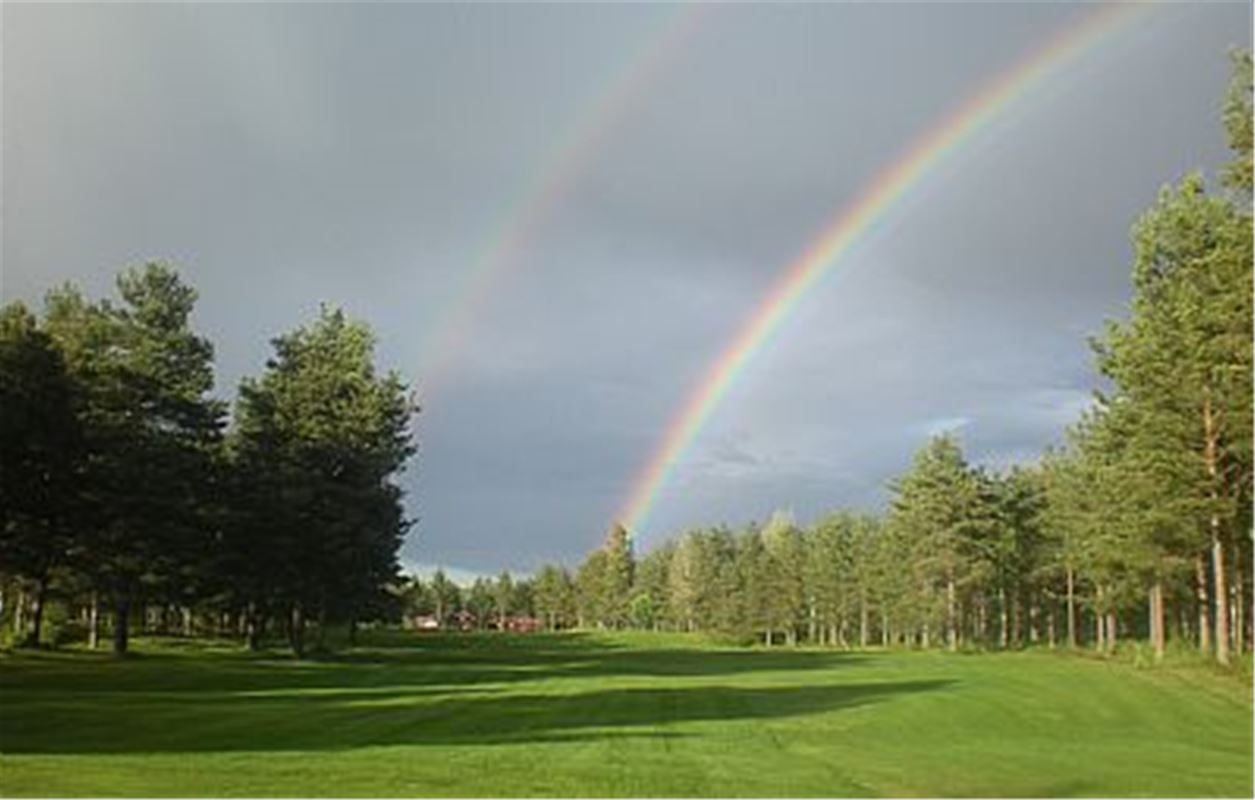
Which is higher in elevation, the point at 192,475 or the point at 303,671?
the point at 192,475

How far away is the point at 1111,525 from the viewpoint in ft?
208

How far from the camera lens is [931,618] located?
11081 cm

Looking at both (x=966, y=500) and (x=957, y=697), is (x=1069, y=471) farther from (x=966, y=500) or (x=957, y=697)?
(x=957, y=697)

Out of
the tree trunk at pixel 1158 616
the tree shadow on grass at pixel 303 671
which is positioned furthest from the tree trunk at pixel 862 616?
the tree trunk at pixel 1158 616

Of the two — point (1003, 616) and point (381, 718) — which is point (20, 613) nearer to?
point (381, 718)

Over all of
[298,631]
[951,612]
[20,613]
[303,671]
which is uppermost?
[951,612]

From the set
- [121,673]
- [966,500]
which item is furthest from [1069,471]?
[121,673]

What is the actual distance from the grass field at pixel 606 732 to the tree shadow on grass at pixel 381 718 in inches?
3.9

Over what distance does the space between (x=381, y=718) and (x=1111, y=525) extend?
42096 millimetres

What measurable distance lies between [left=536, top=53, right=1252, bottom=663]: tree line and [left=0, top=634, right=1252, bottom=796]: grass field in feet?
A: 22.8

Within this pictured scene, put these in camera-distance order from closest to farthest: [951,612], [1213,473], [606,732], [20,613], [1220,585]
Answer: [606,732]
[1220,585]
[1213,473]
[20,613]
[951,612]

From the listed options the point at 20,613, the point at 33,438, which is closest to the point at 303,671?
the point at 33,438

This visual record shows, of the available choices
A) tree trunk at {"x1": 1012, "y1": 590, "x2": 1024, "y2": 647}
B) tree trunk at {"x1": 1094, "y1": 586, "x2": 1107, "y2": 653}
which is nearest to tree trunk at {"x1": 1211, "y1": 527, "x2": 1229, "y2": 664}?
tree trunk at {"x1": 1094, "y1": 586, "x2": 1107, "y2": 653}

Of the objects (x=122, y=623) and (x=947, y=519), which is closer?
(x=122, y=623)
